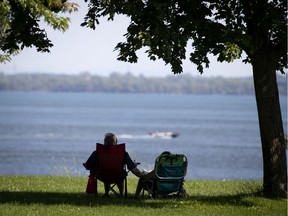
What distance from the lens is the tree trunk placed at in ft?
46.2

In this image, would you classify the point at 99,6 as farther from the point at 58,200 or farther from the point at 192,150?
the point at 192,150

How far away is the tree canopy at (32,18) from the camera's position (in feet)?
41.3

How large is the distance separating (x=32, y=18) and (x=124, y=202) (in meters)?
3.68

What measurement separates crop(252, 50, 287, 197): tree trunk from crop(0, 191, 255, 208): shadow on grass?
0.60 metres

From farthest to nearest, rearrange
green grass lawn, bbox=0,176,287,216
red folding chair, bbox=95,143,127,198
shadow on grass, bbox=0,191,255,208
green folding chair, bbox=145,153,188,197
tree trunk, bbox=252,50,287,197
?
tree trunk, bbox=252,50,287,197 < red folding chair, bbox=95,143,127,198 < green folding chair, bbox=145,153,188,197 < shadow on grass, bbox=0,191,255,208 < green grass lawn, bbox=0,176,287,216

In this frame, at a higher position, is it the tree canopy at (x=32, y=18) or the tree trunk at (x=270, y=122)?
the tree canopy at (x=32, y=18)

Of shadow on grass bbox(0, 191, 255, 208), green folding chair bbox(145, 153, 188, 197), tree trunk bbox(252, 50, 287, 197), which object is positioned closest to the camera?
shadow on grass bbox(0, 191, 255, 208)

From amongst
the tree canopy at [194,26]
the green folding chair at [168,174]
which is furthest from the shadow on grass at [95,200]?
the tree canopy at [194,26]

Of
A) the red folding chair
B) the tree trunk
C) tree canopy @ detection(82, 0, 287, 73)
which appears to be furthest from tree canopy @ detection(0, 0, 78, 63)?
the tree trunk

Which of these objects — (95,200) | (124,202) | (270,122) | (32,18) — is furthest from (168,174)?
(32,18)

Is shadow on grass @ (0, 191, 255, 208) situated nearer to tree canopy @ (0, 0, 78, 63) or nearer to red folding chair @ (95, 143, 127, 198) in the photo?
red folding chair @ (95, 143, 127, 198)

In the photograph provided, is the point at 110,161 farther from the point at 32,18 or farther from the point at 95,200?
the point at 32,18

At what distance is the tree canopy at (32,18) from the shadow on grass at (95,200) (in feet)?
8.99

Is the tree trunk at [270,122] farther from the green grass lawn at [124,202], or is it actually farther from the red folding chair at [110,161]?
the red folding chair at [110,161]
